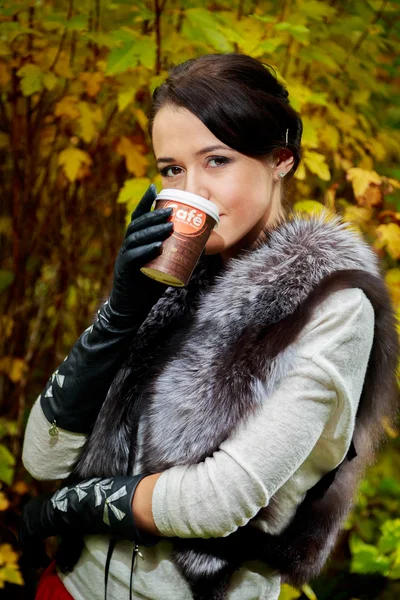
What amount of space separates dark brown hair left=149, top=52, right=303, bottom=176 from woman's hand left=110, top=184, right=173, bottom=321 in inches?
6.9

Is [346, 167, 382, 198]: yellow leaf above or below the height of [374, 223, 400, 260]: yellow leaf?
above

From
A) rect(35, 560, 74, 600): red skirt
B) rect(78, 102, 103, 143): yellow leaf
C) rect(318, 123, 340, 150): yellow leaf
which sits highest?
rect(318, 123, 340, 150): yellow leaf

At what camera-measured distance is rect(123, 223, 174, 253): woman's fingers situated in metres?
0.97

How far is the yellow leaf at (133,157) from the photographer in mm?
2014

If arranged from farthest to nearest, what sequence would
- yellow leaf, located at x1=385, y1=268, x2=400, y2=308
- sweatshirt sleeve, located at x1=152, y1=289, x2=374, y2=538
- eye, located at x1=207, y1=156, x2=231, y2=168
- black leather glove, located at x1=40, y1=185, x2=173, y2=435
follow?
yellow leaf, located at x1=385, y1=268, x2=400, y2=308 < eye, located at x1=207, y1=156, x2=231, y2=168 < black leather glove, located at x1=40, y1=185, x2=173, y2=435 < sweatshirt sleeve, located at x1=152, y1=289, x2=374, y2=538

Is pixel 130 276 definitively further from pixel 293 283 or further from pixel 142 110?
pixel 142 110

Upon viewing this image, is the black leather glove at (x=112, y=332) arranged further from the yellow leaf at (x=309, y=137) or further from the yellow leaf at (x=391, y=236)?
the yellow leaf at (x=391, y=236)

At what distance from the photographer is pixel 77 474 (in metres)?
1.19

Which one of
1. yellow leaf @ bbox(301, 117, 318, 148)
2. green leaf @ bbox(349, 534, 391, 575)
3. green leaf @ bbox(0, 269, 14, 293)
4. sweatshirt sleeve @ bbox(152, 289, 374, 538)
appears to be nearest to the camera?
sweatshirt sleeve @ bbox(152, 289, 374, 538)

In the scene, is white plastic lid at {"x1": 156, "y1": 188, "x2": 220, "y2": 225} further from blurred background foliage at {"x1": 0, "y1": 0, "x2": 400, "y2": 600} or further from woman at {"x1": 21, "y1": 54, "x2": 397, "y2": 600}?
blurred background foliage at {"x1": 0, "y1": 0, "x2": 400, "y2": 600}

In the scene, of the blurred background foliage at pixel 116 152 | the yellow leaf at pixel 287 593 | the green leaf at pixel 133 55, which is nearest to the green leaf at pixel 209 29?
the blurred background foliage at pixel 116 152

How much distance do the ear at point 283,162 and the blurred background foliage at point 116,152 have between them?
0.50 metres

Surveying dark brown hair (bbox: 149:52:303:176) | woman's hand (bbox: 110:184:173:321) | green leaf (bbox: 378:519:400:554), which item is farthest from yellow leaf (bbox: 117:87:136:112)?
green leaf (bbox: 378:519:400:554)

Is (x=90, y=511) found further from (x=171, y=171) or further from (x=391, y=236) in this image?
(x=391, y=236)
